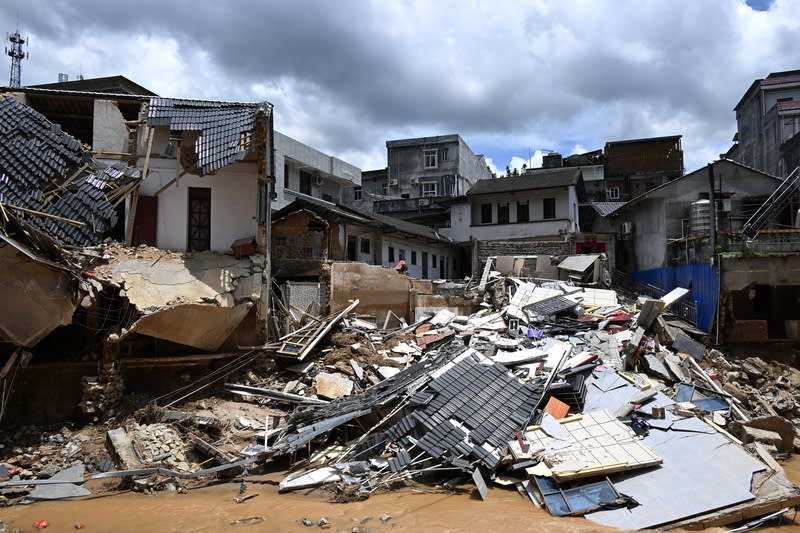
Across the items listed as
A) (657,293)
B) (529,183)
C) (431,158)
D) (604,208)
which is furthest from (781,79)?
(431,158)

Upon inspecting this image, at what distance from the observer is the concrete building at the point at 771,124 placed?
31.1 meters

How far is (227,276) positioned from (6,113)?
7014 millimetres

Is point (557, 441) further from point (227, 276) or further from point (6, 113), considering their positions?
point (6, 113)

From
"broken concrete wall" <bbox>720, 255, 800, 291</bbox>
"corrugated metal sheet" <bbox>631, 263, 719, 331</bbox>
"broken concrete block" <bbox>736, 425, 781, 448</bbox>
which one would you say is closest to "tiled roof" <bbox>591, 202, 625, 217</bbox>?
"corrugated metal sheet" <bbox>631, 263, 719, 331</bbox>

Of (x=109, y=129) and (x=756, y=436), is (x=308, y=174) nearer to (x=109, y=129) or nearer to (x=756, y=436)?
(x=109, y=129)

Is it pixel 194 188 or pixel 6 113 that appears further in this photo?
pixel 194 188

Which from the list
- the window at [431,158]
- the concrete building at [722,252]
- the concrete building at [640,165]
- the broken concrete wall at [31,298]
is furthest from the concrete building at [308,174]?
the concrete building at [640,165]

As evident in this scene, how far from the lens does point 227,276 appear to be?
13883 millimetres

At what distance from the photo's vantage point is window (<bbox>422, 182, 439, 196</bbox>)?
40.7 metres

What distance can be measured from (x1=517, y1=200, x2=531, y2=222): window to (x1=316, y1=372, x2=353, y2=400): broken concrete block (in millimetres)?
19706

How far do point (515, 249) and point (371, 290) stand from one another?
12.9m

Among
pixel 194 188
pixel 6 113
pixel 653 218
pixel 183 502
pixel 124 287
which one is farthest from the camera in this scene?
pixel 653 218

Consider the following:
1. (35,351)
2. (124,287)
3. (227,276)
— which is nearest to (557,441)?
(227,276)

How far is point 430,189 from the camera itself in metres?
40.7
